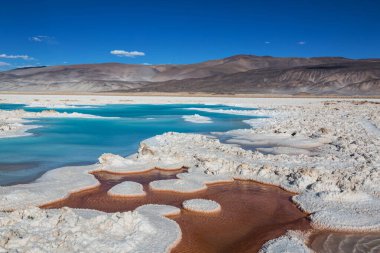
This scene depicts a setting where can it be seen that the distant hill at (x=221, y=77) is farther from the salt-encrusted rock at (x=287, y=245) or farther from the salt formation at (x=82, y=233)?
the salt formation at (x=82, y=233)

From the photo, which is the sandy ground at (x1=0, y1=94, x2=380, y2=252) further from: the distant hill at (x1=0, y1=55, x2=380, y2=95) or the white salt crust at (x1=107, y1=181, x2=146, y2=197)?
the distant hill at (x1=0, y1=55, x2=380, y2=95)

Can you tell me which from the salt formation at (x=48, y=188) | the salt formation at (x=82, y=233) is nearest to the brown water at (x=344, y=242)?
the salt formation at (x=82, y=233)

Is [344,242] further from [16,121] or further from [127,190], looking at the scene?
[16,121]

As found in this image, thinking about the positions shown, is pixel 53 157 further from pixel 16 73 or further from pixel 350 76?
pixel 16 73

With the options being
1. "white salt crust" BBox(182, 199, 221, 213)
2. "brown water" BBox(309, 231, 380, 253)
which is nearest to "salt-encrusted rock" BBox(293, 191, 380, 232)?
"brown water" BBox(309, 231, 380, 253)

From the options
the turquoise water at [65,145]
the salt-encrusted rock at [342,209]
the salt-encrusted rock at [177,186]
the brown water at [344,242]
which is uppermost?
the turquoise water at [65,145]
